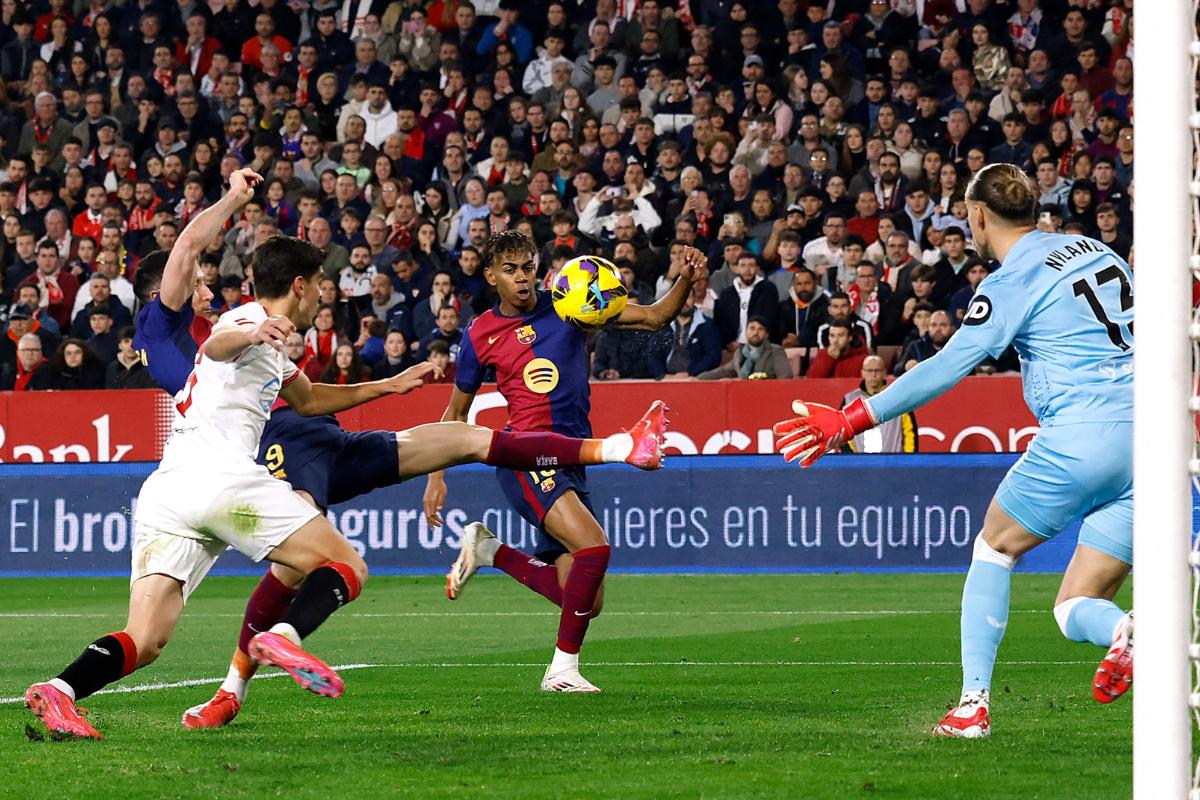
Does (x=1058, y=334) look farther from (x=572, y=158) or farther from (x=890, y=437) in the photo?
(x=572, y=158)

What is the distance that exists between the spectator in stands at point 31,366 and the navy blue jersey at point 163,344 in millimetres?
11546

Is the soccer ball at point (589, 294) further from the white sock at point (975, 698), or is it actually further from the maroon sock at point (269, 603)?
the white sock at point (975, 698)

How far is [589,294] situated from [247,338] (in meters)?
2.77

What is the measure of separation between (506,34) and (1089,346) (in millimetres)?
16804

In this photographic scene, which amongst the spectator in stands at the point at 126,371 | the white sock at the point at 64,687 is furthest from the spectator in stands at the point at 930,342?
the white sock at the point at 64,687

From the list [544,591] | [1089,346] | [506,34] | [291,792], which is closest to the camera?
[291,792]

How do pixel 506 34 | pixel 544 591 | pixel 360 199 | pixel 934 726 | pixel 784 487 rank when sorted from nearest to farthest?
pixel 934 726
pixel 544 591
pixel 784 487
pixel 360 199
pixel 506 34

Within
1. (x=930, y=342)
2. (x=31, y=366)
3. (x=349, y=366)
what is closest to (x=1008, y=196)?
(x=930, y=342)

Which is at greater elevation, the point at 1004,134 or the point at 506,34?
the point at 506,34

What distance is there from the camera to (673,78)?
2098cm

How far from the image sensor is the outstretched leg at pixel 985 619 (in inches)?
256

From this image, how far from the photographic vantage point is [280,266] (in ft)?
22.8

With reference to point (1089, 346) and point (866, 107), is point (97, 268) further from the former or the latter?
point (1089, 346)

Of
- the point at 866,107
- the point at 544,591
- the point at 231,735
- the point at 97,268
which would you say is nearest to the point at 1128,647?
the point at 231,735
